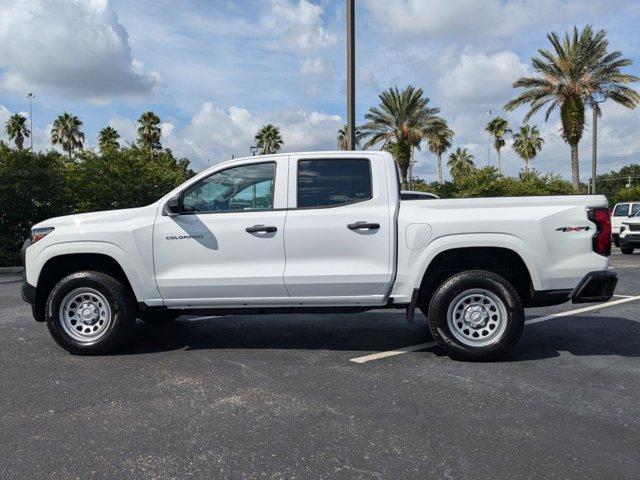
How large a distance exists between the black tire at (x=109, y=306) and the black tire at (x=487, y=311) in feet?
9.54

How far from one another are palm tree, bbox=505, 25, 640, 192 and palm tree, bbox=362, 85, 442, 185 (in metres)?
6.90

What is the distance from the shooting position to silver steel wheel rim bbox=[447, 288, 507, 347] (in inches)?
197

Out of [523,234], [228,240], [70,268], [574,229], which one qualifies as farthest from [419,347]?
[70,268]

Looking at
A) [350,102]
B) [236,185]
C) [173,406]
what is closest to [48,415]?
[173,406]

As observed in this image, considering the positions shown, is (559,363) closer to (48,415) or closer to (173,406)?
(173,406)

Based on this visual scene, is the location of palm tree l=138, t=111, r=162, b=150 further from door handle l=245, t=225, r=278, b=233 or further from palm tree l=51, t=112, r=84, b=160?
door handle l=245, t=225, r=278, b=233

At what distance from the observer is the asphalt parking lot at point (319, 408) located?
10.2 ft

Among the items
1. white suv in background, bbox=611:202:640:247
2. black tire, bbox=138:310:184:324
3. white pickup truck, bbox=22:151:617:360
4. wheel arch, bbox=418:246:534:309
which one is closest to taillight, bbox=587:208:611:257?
white pickup truck, bbox=22:151:617:360

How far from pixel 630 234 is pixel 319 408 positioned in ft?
53.6

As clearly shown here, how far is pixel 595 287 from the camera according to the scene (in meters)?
4.89

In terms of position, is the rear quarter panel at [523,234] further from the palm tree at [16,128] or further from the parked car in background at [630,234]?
the palm tree at [16,128]

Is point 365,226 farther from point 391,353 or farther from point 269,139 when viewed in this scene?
point 269,139

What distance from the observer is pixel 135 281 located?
528cm

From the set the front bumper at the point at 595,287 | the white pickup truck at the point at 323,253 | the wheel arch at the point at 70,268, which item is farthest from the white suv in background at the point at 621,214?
the wheel arch at the point at 70,268
